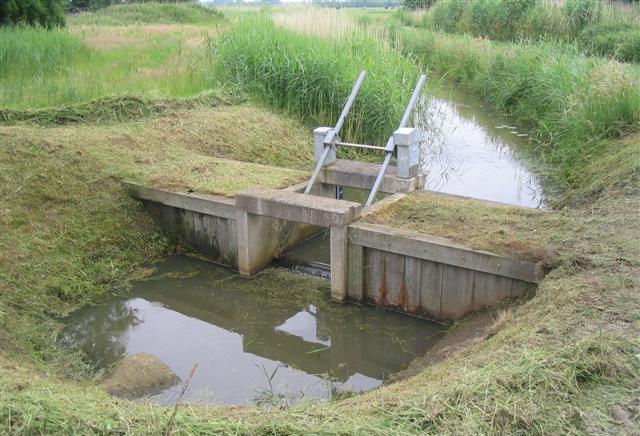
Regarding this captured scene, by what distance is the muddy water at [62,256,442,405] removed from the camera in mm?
4383

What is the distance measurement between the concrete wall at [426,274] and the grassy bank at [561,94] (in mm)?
3584

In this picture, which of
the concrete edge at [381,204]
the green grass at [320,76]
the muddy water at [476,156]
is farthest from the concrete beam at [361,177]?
the green grass at [320,76]

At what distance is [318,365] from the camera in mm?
4672

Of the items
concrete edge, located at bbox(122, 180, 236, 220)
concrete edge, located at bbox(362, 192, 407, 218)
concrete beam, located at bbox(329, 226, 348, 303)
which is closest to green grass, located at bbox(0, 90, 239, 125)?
concrete edge, located at bbox(122, 180, 236, 220)

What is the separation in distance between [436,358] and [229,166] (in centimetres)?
364

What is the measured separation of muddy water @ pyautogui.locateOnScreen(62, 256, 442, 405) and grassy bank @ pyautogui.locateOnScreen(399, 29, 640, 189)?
404cm

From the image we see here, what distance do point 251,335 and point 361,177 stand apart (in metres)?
2.27

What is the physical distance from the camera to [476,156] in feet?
34.2

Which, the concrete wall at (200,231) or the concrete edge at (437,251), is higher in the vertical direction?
the concrete edge at (437,251)

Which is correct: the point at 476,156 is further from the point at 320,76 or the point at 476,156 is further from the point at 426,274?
the point at 426,274

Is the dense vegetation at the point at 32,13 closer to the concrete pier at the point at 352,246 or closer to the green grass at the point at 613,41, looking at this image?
the concrete pier at the point at 352,246

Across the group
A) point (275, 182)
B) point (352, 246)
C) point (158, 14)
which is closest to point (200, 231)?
point (275, 182)

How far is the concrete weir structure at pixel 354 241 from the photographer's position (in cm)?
490

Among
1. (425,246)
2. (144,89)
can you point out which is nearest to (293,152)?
(144,89)
